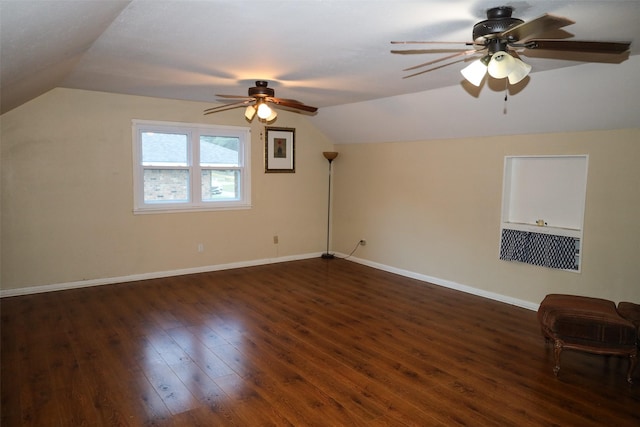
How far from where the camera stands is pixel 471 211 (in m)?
5.19

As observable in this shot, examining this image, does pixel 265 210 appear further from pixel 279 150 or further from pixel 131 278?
pixel 131 278

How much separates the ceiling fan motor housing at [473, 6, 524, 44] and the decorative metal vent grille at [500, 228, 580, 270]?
2.87 metres

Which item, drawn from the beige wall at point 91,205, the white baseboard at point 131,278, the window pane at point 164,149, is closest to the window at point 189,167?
the window pane at point 164,149

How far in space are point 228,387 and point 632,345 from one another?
2.90 metres

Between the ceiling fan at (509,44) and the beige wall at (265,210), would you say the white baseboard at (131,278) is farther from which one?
the ceiling fan at (509,44)

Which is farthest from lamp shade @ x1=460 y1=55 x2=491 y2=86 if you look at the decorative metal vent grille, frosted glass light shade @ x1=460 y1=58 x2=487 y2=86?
the decorative metal vent grille

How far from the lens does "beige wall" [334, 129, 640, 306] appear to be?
399cm

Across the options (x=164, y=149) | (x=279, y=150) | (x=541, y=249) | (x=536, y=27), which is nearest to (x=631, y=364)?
(x=541, y=249)

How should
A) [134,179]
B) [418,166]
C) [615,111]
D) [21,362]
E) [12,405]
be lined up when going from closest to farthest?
[12,405], [21,362], [615,111], [134,179], [418,166]

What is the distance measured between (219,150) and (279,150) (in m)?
0.98

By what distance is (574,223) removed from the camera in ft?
14.5

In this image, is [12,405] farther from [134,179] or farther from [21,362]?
[134,179]

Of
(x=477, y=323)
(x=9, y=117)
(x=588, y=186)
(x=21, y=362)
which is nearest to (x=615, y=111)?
(x=588, y=186)

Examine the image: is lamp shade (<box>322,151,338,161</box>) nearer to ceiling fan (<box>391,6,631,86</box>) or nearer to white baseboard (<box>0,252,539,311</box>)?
white baseboard (<box>0,252,539,311</box>)
